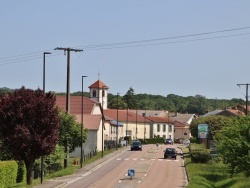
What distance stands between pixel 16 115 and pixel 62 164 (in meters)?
23.1

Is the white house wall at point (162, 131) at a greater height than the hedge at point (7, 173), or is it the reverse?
the white house wall at point (162, 131)

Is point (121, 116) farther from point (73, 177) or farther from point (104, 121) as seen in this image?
point (73, 177)

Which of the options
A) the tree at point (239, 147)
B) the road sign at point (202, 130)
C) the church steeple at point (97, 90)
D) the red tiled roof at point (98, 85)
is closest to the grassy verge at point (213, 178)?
the tree at point (239, 147)

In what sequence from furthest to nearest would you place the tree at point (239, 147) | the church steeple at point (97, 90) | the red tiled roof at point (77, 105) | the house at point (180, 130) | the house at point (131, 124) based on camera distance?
the house at point (180, 130) < the house at point (131, 124) < the church steeple at point (97, 90) < the red tiled roof at point (77, 105) < the tree at point (239, 147)

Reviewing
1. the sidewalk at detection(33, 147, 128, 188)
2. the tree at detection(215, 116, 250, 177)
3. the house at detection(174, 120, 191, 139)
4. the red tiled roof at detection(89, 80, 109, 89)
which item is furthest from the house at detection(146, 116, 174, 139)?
the tree at detection(215, 116, 250, 177)

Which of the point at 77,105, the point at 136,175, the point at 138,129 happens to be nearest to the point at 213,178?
the point at 136,175

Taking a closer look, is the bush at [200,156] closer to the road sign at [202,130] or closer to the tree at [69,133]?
the tree at [69,133]

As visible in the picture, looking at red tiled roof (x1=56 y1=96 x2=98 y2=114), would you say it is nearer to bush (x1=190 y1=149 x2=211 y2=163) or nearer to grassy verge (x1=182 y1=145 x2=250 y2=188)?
bush (x1=190 y1=149 x2=211 y2=163)

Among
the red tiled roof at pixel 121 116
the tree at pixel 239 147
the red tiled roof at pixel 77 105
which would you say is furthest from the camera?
the red tiled roof at pixel 121 116

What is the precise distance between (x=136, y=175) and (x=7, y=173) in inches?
643

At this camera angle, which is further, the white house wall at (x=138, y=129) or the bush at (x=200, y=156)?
the white house wall at (x=138, y=129)

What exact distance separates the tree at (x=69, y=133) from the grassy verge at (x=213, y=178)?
12141 mm

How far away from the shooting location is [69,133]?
59.8 m

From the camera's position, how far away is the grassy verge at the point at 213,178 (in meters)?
41.7
